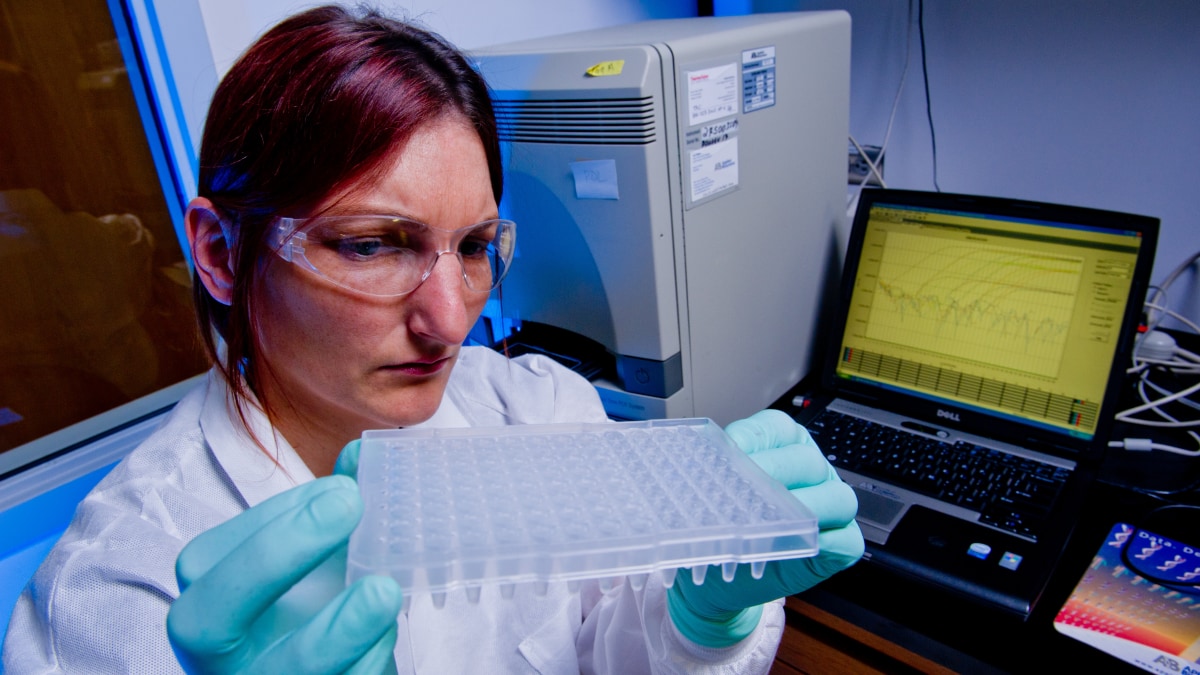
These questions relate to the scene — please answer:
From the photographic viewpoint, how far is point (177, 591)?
637 millimetres

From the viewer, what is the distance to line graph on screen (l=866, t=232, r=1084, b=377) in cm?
107

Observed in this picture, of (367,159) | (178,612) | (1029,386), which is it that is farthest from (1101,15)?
(178,612)

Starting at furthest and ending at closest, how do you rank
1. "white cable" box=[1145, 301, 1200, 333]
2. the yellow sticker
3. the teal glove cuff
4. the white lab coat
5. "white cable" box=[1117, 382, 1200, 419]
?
"white cable" box=[1145, 301, 1200, 333] < "white cable" box=[1117, 382, 1200, 419] < the yellow sticker < the teal glove cuff < the white lab coat

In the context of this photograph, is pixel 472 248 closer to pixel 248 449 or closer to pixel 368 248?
pixel 368 248

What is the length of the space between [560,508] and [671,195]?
516mm

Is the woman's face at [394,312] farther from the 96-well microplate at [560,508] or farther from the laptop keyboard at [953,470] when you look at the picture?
the laptop keyboard at [953,470]

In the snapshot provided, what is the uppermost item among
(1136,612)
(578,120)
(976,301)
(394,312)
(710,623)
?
(578,120)

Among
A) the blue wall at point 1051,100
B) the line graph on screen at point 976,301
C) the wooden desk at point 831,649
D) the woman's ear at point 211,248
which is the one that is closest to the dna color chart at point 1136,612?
the wooden desk at point 831,649

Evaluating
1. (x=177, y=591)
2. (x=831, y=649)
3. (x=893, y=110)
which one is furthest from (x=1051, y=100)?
(x=177, y=591)

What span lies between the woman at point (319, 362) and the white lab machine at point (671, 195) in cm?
14

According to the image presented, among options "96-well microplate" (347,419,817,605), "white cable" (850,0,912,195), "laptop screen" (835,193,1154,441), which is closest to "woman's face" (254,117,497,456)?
"96-well microplate" (347,419,817,605)

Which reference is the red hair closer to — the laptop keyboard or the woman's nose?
the woman's nose

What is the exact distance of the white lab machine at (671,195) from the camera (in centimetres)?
91

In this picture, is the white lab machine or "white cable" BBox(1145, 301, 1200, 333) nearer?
the white lab machine
